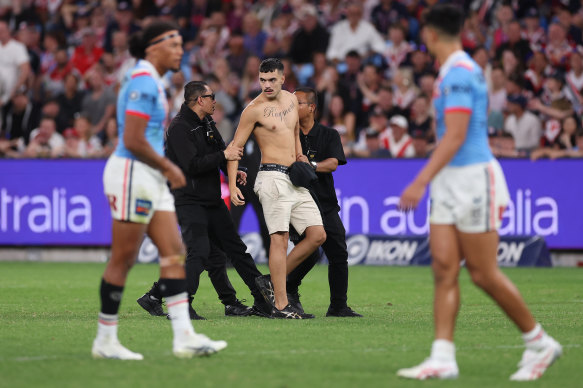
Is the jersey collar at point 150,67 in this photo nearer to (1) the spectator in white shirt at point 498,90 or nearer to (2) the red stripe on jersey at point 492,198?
(2) the red stripe on jersey at point 492,198

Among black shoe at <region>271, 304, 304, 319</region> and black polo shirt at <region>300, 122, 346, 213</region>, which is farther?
black polo shirt at <region>300, 122, 346, 213</region>

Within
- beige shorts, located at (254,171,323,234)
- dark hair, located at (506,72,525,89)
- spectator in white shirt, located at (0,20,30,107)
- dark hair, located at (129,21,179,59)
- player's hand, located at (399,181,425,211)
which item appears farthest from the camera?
spectator in white shirt, located at (0,20,30,107)

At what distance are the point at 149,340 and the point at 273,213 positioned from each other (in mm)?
2517

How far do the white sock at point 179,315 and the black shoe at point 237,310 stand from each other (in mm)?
3408

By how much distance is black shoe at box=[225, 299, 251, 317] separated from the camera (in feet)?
36.1

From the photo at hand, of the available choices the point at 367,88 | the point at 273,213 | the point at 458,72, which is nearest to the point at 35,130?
the point at 367,88

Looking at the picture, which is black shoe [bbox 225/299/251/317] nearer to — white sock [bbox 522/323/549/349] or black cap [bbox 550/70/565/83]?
white sock [bbox 522/323/549/349]

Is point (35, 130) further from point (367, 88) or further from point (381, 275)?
point (381, 275)

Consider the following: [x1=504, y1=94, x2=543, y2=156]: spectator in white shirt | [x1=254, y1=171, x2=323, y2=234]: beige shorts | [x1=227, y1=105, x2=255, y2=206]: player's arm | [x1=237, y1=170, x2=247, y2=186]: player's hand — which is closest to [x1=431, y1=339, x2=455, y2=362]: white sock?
[x1=254, y1=171, x2=323, y2=234]: beige shorts

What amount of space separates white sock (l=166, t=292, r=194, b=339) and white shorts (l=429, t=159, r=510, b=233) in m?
2.00

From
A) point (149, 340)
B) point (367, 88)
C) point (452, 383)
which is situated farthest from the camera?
point (367, 88)

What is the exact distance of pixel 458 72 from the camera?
6770 millimetres

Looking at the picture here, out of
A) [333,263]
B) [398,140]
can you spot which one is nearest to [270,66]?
[333,263]

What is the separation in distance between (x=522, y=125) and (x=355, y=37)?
15.6 feet
